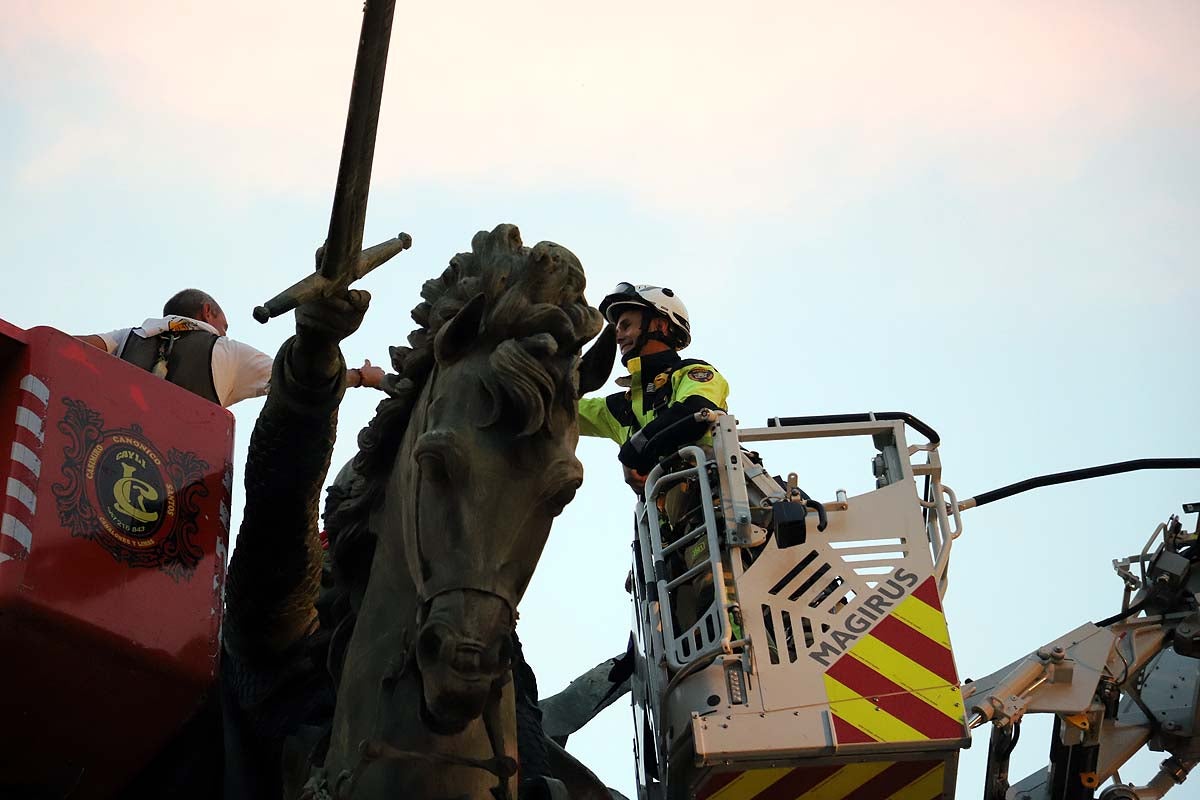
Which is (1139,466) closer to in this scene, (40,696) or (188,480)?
(188,480)

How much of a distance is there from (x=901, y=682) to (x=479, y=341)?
3524 millimetres

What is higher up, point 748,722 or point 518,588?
point 748,722

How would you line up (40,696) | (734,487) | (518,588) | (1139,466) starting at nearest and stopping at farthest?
(518,588) → (40,696) → (734,487) → (1139,466)

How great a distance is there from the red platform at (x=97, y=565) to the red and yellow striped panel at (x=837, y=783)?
8.54 ft

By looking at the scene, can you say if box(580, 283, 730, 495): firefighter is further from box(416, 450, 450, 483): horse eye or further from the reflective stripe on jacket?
box(416, 450, 450, 483): horse eye

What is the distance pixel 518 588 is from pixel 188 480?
6.88 ft

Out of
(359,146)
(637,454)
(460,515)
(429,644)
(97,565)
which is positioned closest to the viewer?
(429,644)

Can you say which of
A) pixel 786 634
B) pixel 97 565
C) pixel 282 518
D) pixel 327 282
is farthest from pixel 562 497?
pixel 786 634

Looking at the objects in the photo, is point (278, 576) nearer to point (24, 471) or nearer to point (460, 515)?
point (24, 471)

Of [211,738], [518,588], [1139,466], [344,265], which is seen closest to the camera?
[518,588]

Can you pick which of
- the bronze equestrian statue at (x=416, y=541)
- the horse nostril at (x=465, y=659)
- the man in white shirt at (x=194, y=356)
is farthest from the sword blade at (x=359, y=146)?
the man in white shirt at (x=194, y=356)

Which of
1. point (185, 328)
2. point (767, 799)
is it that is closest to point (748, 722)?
point (767, 799)

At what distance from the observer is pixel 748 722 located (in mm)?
8180

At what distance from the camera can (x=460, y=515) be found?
533 centimetres
